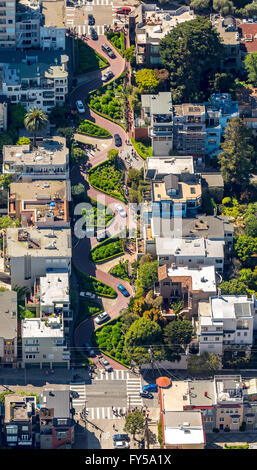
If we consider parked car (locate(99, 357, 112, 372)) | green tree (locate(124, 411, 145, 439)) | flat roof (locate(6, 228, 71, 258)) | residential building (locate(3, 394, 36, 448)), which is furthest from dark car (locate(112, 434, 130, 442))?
flat roof (locate(6, 228, 71, 258))

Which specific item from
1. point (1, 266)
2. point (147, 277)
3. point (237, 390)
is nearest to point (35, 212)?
point (1, 266)

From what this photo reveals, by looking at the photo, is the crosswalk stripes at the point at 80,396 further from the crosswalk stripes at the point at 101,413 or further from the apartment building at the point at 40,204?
the apartment building at the point at 40,204

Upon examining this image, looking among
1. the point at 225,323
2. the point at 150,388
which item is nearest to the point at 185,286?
the point at 225,323

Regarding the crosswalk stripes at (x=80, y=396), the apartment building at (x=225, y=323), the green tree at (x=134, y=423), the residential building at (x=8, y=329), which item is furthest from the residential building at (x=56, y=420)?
the apartment building at (x=225, y=323)

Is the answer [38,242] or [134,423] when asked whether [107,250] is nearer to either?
[38,242]

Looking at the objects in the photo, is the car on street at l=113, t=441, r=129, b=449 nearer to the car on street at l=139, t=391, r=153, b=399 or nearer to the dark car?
the dark car
